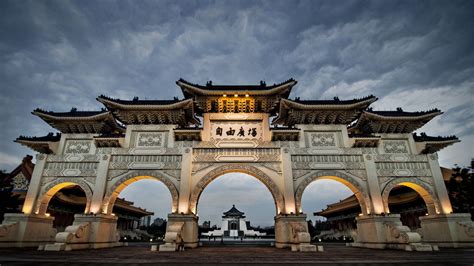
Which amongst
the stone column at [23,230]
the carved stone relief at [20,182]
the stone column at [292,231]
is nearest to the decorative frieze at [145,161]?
the stone column at [23,230]

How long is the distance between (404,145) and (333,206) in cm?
1322

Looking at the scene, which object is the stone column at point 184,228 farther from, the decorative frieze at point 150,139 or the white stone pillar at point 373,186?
the white stone pillar at point 373,186

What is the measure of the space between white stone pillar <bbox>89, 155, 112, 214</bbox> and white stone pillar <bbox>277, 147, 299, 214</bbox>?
8.92 metres

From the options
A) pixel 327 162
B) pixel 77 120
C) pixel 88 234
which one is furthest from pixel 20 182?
pixel 327 162

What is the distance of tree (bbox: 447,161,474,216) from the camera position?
12.2 meters

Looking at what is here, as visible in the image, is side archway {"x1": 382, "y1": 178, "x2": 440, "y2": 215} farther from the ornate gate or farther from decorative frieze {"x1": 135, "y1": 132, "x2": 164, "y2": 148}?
decorative frieze {"x1": 135, "y1": 132, "x2": 164, "y2": 148}

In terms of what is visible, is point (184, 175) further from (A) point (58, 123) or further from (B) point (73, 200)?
(B) point (73, 200)

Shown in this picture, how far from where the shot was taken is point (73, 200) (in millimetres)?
17953

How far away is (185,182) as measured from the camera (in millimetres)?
11961

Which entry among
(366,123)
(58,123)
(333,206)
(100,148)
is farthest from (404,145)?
(58,123)

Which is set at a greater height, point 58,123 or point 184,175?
point 58,123

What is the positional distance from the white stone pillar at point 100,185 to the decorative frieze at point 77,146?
4.00 feet

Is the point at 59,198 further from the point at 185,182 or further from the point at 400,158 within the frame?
the point at 400,158

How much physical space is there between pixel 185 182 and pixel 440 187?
1285cm
